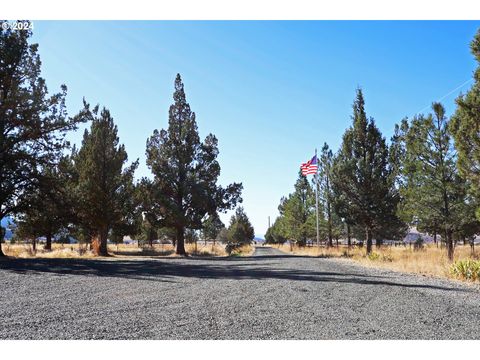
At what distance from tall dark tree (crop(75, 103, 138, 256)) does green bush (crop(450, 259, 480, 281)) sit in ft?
87.0

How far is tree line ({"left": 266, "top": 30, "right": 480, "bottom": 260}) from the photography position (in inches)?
615

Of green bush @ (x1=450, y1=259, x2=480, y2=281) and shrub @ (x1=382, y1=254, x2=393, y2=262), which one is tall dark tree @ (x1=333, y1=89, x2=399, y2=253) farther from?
green bush @ (x1=450, y1=259, x2=480, y2=281)

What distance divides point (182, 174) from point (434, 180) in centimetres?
2154

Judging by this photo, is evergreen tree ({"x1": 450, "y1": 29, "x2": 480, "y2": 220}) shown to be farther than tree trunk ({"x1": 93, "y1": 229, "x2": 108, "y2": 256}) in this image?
No

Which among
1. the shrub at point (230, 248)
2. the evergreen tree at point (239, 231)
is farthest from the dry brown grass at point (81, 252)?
the evergreen tree at point (239, 231)

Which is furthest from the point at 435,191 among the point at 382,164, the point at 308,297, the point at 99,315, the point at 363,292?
the point at 99,315

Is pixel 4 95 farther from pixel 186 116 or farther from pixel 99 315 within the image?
pixel 99 315

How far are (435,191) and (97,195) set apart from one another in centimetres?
2556

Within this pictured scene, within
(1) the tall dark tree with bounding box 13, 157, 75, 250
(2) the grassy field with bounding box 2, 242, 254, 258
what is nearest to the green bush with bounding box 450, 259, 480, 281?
(1) the tall dark tree with bounding box 13, 157, 75, 250

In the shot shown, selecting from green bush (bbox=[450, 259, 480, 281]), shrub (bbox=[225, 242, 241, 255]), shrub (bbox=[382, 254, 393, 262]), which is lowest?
shrub (bbox=[225, 242, 241, 255])

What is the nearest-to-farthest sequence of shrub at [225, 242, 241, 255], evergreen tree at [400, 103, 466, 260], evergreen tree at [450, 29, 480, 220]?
evergreen tree at [450, 29, 480, 220]
evergreen tree at [400, 103, 466, 260]
shrub at [225, 242, 241, 255]

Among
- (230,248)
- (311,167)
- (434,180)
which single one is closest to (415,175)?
(434,180)

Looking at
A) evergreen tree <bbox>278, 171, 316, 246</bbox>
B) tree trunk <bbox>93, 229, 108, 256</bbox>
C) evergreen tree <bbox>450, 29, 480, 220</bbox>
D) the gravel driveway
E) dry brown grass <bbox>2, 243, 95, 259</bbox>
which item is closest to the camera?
the gravel driveway

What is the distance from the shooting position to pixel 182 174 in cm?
3625
